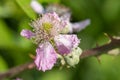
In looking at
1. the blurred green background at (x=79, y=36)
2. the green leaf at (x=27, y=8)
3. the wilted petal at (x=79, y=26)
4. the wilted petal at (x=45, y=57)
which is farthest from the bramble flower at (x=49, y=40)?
the blurred green background at (x=79, y=36)

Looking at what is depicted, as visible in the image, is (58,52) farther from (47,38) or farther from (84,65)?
(84,65)

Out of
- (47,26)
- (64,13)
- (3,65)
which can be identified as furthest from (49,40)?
(3,65)

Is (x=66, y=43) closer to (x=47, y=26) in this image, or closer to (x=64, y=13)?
(x=47, y=26)

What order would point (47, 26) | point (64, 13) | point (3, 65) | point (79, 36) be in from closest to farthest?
point (47, 26), point (64, 13), point (3, 65), point (79, 36)

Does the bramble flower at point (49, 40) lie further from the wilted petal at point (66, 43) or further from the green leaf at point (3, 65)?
the green leaf at point (3, 65)

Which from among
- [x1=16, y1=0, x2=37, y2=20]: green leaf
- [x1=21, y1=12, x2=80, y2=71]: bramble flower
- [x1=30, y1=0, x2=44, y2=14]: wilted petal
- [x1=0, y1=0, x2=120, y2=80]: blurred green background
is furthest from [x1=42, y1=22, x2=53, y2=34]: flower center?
[x1=0, y1=0, x2=120, y2=80]: blurred green background

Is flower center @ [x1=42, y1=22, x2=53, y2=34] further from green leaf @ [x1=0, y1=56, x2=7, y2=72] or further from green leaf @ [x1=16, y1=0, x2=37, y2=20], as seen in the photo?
green leaf @ [x1=0, y1=56, x2=7, y2=72]

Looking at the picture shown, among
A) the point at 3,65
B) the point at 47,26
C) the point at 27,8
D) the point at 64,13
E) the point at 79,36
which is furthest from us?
the point at 79,36
